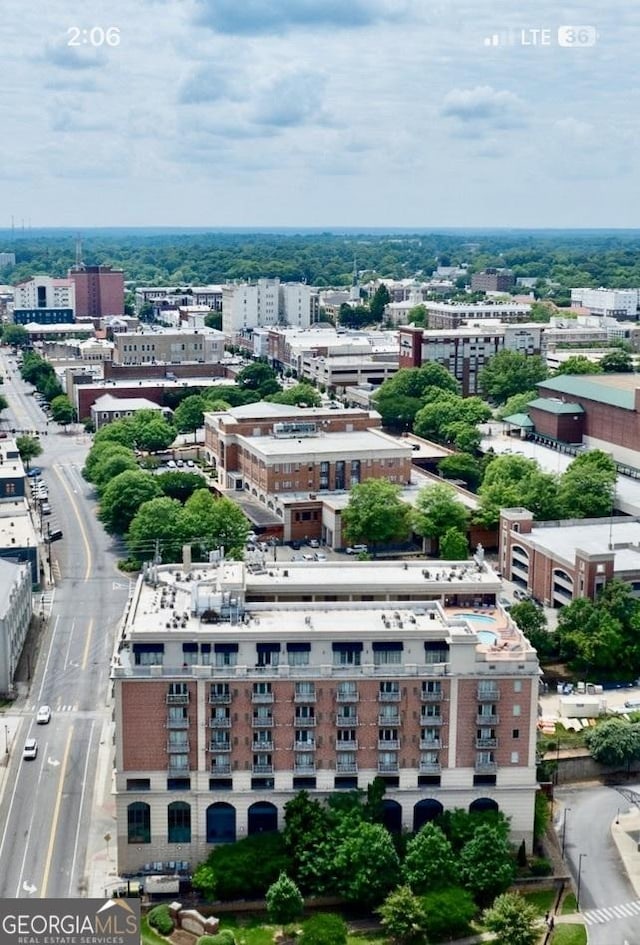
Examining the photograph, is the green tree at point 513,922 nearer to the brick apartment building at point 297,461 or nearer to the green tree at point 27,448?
the brick apartment building at point 297,461

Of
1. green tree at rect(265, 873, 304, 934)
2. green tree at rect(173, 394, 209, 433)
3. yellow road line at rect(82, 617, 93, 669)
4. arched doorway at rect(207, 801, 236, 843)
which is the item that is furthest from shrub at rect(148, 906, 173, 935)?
green tree at rect(173, 394, 209, 433)

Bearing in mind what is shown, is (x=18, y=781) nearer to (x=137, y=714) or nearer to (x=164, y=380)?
(x=137, y=714)

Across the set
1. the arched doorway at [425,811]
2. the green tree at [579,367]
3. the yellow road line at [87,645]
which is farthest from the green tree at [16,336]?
the arched doorway at [425,811]

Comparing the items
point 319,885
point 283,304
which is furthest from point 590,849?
point 283,304

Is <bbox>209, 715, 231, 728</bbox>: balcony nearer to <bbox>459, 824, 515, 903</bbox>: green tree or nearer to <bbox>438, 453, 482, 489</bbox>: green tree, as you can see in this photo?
<bbox>459, 824, 515, 903</bbox>: green tree

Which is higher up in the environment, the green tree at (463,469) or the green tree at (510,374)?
the green tree at (510,374)

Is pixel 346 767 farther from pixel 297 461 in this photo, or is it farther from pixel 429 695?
pixel 297 461

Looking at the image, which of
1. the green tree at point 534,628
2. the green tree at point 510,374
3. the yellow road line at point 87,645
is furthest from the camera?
the green tree at point 510,374

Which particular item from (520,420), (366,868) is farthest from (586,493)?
(366,868)
